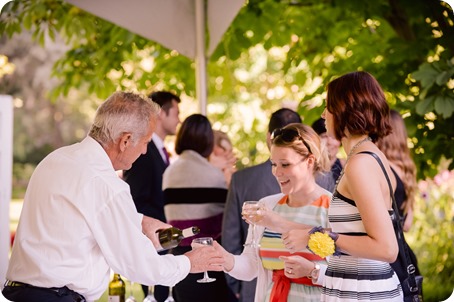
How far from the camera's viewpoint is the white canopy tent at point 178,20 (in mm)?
5355

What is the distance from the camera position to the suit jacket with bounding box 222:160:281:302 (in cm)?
407

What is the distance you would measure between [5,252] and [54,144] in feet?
76.4

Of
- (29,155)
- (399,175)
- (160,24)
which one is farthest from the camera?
(29,155)

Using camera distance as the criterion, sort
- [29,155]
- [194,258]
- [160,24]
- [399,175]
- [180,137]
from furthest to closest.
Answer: [29,155] < [160,24] < [180,137] < [399,175] < [194,258]

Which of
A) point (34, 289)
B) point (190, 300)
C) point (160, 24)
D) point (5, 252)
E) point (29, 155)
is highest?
point (160, 24)

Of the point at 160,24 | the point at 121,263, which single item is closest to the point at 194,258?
the point at 121,263

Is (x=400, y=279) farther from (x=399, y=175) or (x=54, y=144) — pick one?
(x=54, y=144)

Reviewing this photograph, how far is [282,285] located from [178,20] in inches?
122

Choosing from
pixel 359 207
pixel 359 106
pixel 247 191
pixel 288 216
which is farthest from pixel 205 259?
pixel 247 191

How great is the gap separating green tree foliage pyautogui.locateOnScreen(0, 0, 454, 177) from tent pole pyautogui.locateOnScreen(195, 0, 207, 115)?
816mm

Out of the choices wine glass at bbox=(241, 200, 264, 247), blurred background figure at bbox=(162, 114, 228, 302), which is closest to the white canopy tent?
blurred background figure at bbox=(162, 114, 228, 302)

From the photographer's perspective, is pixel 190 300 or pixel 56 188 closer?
pixel 56 188

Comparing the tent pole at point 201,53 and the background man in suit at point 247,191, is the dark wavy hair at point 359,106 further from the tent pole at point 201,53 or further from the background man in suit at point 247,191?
the tent pole at point 201,53

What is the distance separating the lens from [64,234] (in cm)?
260
